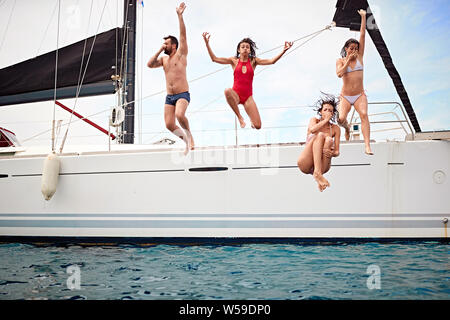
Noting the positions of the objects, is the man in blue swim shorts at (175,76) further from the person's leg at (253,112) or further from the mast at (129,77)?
the mast at (129,77)

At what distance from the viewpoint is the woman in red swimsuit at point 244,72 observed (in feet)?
14.0

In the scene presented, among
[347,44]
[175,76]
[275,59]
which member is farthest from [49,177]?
[347,44]

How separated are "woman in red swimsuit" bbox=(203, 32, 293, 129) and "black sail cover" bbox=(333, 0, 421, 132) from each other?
0.82m

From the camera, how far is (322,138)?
4.20 meters

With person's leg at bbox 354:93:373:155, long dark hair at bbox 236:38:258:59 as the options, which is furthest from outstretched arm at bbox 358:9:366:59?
long dark hair at bbox 236:38:258:59

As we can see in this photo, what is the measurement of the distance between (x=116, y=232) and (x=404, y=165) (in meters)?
3.97

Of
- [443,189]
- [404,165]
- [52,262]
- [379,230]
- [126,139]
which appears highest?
[126,139]

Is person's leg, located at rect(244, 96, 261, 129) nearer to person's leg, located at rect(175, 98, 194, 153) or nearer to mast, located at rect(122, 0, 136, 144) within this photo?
person's leg, located at rect(175, 98, 194, 153)

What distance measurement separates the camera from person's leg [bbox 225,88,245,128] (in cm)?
428

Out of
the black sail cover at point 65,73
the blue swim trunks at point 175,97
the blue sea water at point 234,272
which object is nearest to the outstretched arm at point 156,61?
the blue swim trunks at point 175,97
